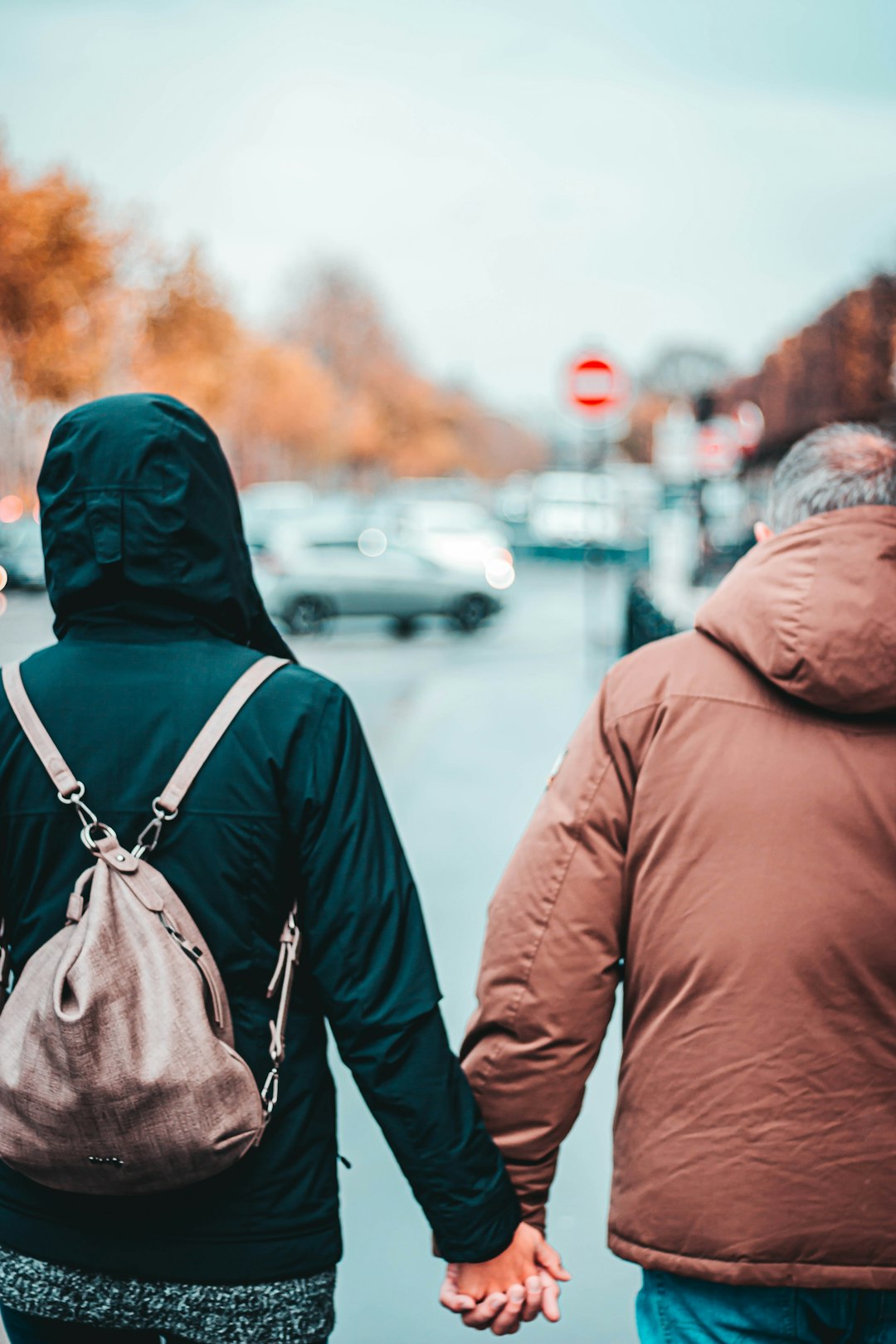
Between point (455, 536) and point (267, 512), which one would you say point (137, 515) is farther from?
point (267, 512)

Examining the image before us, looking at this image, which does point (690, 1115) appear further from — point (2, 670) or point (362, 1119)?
point (362, 1119)

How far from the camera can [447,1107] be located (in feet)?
5.79

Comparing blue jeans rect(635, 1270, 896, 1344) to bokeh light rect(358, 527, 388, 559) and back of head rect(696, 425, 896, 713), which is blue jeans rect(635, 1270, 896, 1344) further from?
bokeh light rect(358, 527, 388, 559)

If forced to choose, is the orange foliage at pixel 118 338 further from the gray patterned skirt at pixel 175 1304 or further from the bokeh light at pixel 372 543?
the gray patterned skirt at pixel 175 1304

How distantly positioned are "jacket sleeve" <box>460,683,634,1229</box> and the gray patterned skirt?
0.34 m

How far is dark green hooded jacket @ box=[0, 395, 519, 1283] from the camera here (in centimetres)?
173

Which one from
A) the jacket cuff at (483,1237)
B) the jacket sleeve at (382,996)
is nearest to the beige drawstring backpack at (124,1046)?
the jacket sleeve at (382,996)

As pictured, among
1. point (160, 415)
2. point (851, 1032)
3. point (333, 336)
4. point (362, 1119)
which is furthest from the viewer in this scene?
point (333, 336)

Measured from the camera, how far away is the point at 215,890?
1722 mm

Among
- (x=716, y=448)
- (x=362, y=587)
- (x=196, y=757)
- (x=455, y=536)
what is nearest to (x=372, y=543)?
(x=362, y=587)

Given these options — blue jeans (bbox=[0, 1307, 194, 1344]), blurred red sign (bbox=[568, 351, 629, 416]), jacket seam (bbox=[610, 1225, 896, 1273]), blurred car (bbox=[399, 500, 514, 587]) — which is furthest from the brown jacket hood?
blurred car (bbox=[399, 500, 514, 587])

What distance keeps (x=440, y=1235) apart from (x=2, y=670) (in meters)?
0.97

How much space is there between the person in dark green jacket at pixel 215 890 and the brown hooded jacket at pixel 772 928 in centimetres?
29

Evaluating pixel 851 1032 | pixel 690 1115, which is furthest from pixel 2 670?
pixel 851 1032
